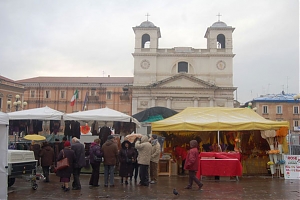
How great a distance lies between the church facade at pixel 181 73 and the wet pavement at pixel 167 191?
122 feet

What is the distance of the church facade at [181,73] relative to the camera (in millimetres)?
49031

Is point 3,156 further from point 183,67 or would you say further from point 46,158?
point 183,67

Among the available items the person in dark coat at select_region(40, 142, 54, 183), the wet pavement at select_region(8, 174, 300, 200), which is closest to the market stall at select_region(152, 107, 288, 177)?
the wet pavement at select_region(8, 174, 300, 200)

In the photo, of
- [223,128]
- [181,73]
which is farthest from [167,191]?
[181,73]

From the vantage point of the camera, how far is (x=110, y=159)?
1044 centimetres

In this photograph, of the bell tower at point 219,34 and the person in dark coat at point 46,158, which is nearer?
the person in dark coat at point 46,158

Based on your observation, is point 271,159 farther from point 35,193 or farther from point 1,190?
point 1,190

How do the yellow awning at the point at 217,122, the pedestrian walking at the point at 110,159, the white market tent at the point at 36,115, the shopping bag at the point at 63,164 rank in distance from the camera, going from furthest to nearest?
the white market tent at the point at 36,115, the yellow awning at the point at 217,122, the pedestrian walking at the point at 110,159, the shopping bag at the point at 63,164

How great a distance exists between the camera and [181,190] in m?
9.94

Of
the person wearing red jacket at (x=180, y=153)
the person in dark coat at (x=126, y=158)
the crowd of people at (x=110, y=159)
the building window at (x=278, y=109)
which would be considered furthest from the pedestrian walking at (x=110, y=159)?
the building window at (x=278, y=109)

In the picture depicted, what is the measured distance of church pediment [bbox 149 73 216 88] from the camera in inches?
1916

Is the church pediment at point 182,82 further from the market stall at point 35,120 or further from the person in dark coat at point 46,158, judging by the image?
the person in dark coat at point 46,158

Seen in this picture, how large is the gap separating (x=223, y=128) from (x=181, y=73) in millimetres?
35978

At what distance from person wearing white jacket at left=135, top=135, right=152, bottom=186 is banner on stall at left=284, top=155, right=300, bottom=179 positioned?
5.40 metres
